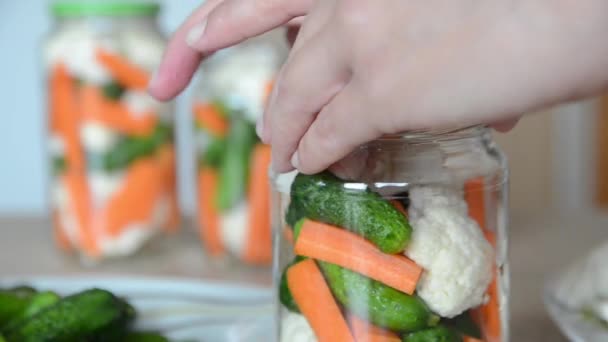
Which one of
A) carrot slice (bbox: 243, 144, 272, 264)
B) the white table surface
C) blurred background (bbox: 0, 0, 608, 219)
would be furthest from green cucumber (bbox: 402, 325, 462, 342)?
blurred background (bbox: 0, 0, 608, 219)

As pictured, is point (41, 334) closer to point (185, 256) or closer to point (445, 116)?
point (445, 116)

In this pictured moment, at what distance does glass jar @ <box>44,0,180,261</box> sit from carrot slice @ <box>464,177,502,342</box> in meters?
0.69

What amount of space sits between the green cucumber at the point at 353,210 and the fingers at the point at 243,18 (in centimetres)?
10

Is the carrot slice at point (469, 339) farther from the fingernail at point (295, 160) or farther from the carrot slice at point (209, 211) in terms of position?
the carrot slice at point (209, 211)

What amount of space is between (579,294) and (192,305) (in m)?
0.36

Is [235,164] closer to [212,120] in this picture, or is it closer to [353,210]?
[212,120]

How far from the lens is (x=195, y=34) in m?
0.57

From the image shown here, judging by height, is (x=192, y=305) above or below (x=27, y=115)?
below

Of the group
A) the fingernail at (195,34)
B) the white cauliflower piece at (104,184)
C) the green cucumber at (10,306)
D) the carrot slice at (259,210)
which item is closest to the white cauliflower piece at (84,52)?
the white cauliflower piece at (104,184)

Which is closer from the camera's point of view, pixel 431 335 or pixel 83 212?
pixel 431 335

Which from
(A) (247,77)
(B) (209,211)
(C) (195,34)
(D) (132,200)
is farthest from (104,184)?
(C) (195,34)

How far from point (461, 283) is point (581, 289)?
0.93 ft

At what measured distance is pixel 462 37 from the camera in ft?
1.22

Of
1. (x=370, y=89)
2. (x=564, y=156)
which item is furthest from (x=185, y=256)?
(x=564, y=156)
